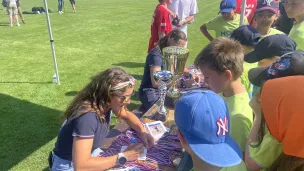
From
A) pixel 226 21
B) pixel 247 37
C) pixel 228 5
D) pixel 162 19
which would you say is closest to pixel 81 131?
pixel 247 37

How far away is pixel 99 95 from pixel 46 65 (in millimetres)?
5520

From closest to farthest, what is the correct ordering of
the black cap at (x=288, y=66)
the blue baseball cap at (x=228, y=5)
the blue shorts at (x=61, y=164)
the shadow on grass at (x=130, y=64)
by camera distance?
the black cap at (x=288, y=66) → the blue shorts at (x=61, y=164) → the blue baseball cap at (x=228, y=5) → the shadow on grass at (x=130, y=64)

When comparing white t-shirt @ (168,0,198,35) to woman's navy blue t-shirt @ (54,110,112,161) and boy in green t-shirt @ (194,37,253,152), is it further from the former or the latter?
woman's navy blue t-shirt @ (54,110,112,161)

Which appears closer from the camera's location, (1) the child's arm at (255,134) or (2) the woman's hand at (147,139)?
(1) the child's arm at (255,134)

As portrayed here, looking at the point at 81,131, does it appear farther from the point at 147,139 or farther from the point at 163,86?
the point at 163,86

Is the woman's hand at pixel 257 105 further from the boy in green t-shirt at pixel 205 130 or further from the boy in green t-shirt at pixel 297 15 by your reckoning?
the boy in green t-shirt at pixel 297 15

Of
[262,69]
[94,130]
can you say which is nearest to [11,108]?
[94,130]

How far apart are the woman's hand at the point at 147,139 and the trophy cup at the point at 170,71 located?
18.3 inches

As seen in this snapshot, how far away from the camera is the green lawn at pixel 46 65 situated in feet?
12.8

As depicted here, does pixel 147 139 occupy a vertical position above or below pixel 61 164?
above

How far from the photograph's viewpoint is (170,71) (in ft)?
10.2

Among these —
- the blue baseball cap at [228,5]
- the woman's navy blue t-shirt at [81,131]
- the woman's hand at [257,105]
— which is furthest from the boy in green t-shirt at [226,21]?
the woman's hand at [257,105]

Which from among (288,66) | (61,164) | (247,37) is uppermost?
(288,66)

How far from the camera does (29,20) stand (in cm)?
1417
